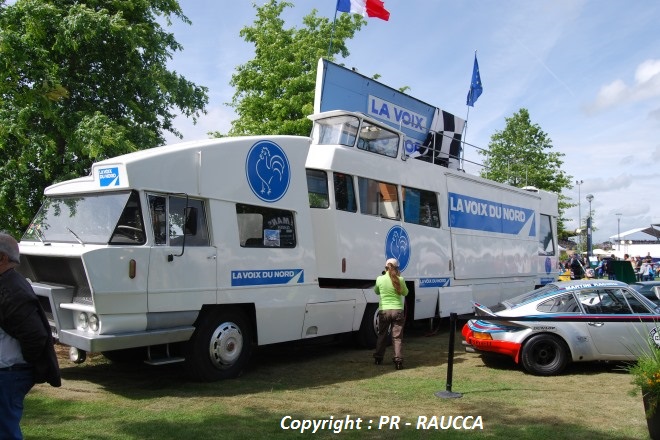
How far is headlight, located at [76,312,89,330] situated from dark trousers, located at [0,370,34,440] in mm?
2912

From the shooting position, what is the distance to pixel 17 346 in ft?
12.2

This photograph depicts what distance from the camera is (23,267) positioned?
7668 millimetres

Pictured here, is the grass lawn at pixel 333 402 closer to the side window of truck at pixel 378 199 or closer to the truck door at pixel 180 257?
the truck door at pixel 180 257

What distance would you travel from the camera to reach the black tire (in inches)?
329

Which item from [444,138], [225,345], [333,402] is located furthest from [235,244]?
[444,138]

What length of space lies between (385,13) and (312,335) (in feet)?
30.4

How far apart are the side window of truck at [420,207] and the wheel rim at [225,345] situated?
4.59 metres

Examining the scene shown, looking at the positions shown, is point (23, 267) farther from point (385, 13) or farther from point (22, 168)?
point (385, 13)

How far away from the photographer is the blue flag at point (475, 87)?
1819 centimetres

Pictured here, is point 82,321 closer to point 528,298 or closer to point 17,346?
point 17,346

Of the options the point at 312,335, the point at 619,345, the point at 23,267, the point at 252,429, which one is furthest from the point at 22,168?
the point at 619,345

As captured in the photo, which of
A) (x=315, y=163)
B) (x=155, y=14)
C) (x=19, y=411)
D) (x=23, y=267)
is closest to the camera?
(x=19, y=411)

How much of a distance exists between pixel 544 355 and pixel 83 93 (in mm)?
10683

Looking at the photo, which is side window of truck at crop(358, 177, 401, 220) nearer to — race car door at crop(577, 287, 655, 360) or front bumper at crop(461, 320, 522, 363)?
front bumper at crop(461, 320, 522, 363)
